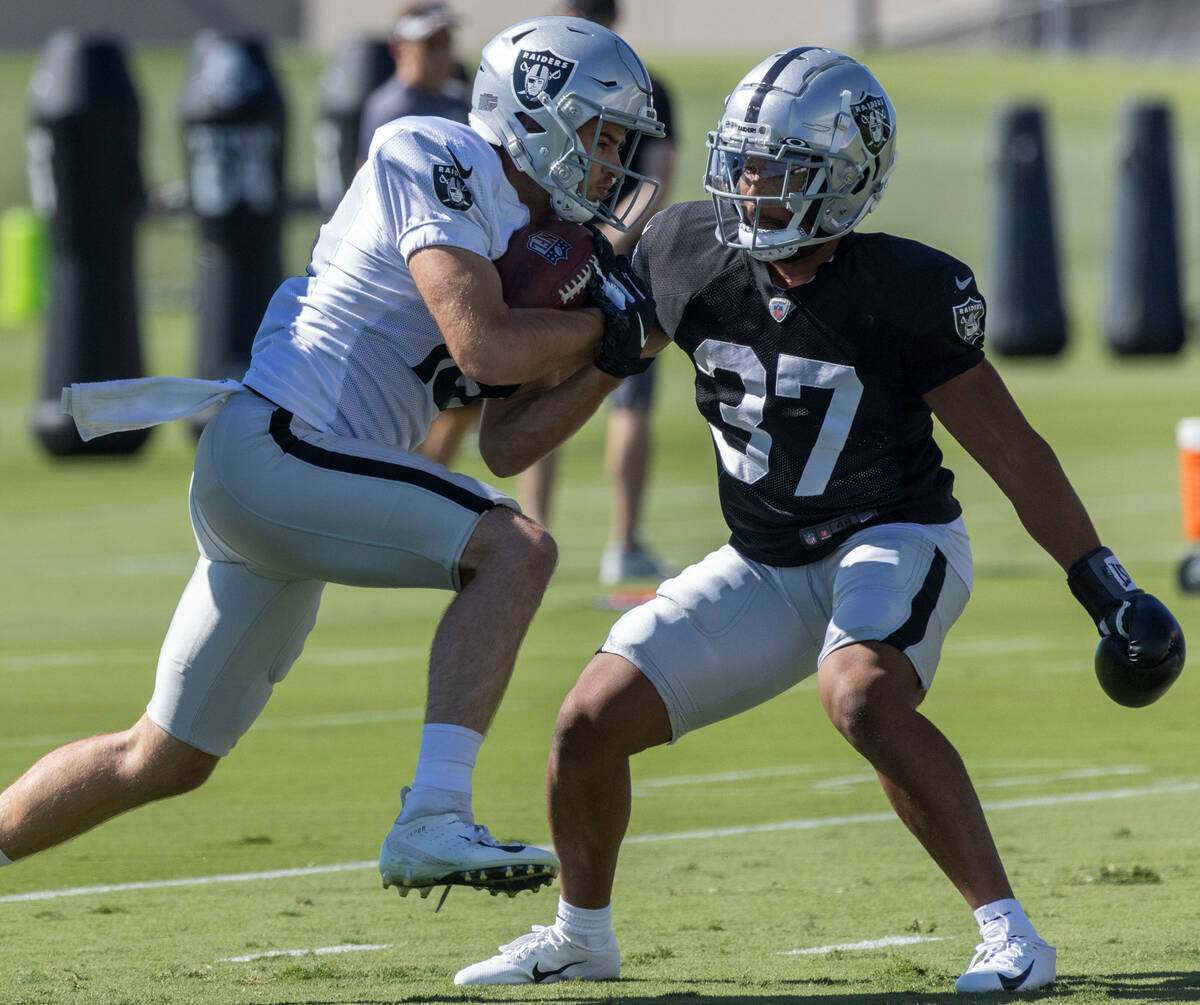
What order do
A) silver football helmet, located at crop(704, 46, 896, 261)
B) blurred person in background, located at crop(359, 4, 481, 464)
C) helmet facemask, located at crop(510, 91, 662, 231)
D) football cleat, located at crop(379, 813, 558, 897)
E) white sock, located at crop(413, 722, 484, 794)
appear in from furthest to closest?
blurred person in background, located at crop(359, 4, 481, 464) → silver football helmet, located at crop(704, 46, 896, 261) → helmet facemask, located at crop(510, 91, 662, 231) → white sock, located at crop(413, 722, 484, 794) → football cleat, located at crop(379, 813, 558, 897)

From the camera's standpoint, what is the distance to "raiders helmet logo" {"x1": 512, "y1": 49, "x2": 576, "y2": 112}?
14.7 feet

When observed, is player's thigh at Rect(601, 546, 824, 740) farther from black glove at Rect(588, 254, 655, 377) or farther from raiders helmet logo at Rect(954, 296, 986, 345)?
raiders helmet logo at Rect(954, 296, 986, 345)

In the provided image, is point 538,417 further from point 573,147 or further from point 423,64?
point 423,64

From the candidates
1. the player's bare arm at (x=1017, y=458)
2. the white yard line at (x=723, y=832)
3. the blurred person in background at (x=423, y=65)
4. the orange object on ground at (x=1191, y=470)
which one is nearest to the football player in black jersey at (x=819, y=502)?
the player's bare arm at (x=1017, y=458)

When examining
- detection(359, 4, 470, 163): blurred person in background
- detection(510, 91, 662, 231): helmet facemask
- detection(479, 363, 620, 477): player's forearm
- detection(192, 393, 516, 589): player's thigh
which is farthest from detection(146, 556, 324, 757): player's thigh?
detection(359, 4, 470, 163): blurred person in background

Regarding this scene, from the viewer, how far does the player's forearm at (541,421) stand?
454 cm

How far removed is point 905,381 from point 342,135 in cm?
1264

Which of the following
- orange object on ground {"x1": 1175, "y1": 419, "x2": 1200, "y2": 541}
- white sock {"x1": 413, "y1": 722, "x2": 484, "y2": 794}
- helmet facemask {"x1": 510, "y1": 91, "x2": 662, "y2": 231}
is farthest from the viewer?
orange object on ground {"x1": 1175, "y1": 419, "x2": 1200, "y2": 541}

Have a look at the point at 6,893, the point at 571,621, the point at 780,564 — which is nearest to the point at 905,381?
the point at 780,564

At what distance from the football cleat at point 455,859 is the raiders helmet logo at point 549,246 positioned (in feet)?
3.95

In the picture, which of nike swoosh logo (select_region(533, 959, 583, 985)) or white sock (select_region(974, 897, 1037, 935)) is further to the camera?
nike swoosh logo (select_region(533, 959, 583, 985))

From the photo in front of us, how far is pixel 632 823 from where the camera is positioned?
239 inches

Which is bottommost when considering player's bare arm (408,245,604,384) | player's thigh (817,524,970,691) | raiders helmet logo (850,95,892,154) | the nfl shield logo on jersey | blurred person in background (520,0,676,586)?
blurred person in background (520,0,676,586)

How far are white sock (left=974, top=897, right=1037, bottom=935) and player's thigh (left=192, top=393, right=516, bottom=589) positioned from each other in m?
1.20
